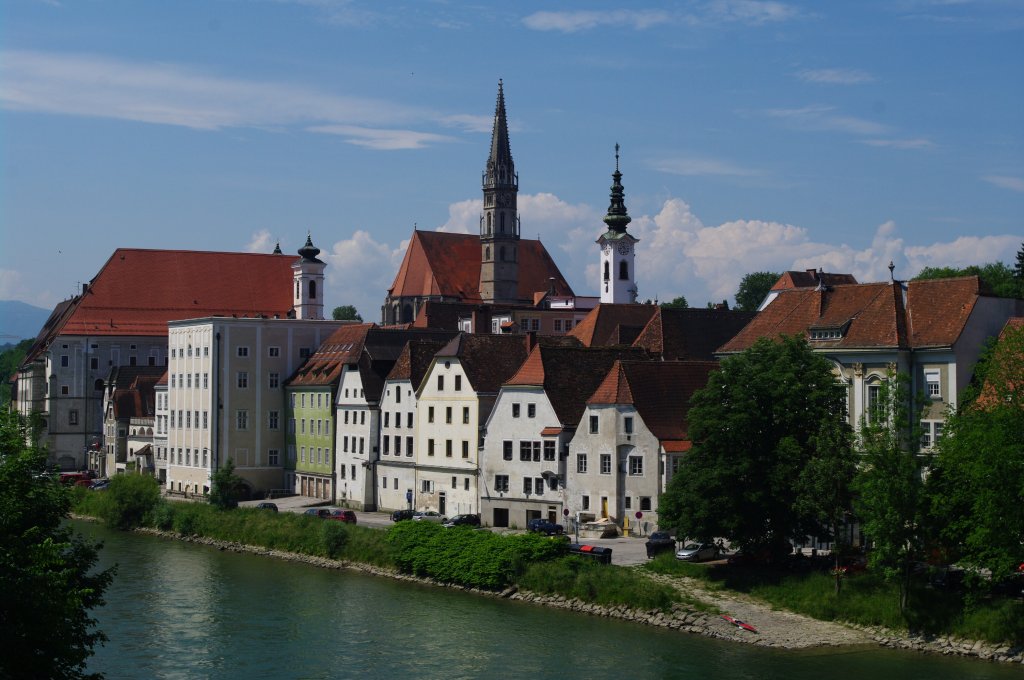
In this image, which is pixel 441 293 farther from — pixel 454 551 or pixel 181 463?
pixel 454 551

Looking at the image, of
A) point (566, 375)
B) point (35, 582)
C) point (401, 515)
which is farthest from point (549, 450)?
point (35, 582)

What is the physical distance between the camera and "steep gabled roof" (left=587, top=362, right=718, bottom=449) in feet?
214

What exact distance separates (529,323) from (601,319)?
1185 inches

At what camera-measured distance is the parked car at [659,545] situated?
5756cm

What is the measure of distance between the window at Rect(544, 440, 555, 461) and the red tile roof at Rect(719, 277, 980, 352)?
9953 mm

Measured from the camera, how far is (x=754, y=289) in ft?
566

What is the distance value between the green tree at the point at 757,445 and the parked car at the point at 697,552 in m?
1.69

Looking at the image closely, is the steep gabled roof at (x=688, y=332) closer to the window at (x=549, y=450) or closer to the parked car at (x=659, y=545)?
the window at (x=549, y=450)

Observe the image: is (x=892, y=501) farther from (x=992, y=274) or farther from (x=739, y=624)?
(x=992, y=274)

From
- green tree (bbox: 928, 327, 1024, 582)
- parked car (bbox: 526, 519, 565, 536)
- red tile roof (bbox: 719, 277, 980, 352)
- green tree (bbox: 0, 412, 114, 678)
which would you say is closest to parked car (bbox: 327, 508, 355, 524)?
parked car (bbox: 526, 519, 565, 536)

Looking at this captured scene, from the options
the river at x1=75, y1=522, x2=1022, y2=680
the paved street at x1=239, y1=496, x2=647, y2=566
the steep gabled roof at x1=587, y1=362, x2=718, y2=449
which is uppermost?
the steep gabled roof at x1=587, y1=362, x2=718, y2=449

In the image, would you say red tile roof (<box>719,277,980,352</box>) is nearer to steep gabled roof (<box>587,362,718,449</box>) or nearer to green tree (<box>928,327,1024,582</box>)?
steep gabled roof (<box>587,362,718,449</box>)

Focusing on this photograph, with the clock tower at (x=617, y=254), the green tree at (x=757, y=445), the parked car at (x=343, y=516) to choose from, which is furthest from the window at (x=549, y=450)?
the clock tower at (x=617, y=254)

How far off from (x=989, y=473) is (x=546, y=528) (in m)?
24.1
